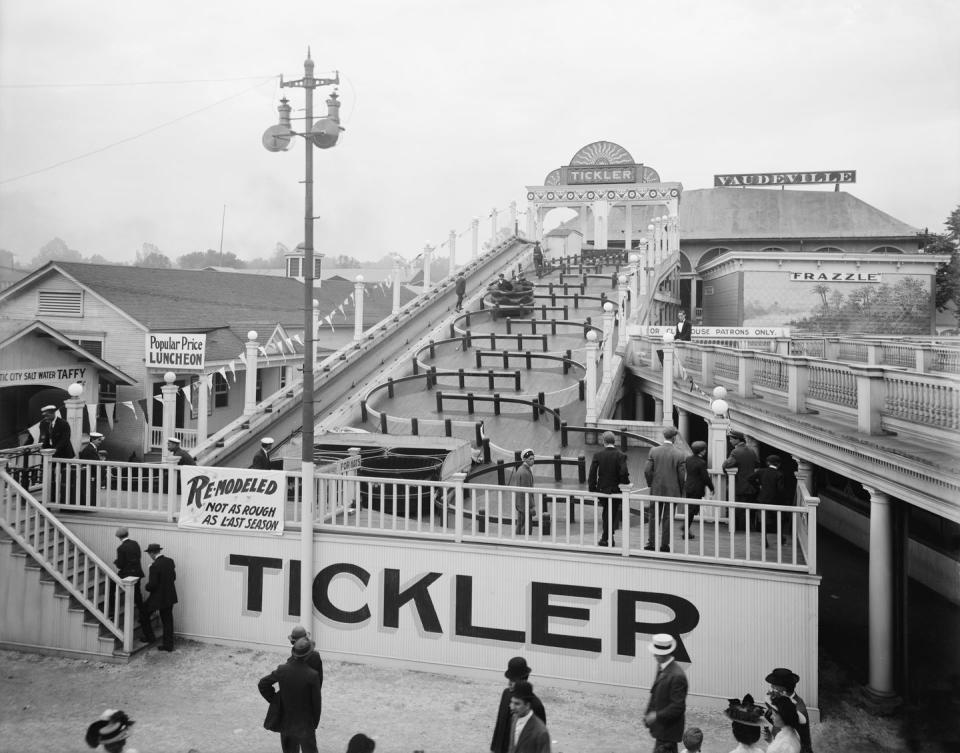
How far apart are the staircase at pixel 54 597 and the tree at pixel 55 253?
296 inches

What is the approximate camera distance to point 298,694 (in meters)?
6.73

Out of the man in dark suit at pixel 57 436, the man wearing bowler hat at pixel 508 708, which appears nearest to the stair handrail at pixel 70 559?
the man in dark suit at pixel 57 436

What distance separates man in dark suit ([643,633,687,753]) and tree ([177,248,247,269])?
22506 mm

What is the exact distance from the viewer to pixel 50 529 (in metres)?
10.9

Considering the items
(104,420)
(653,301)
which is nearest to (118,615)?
(104,420)

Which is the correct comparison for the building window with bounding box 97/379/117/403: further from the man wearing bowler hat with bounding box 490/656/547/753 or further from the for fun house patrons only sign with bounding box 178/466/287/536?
the man wearing bowler hat with bounding box 490/656/547/753

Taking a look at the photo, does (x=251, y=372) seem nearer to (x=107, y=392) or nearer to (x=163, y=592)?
(x=107, y=392)

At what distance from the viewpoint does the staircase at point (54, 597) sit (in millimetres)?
9867

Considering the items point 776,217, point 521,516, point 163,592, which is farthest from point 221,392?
point 776,217

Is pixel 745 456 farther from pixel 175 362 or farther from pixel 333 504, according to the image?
pixel 175 362

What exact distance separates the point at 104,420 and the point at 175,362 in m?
1.88

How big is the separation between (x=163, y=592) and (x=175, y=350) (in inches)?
322

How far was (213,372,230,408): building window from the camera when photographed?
746 inches

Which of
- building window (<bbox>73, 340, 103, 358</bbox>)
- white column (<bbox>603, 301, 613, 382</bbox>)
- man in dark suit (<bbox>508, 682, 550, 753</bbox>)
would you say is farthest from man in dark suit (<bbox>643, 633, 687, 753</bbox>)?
building window (<bbox>73, 340, 103, 358</bbox>)
